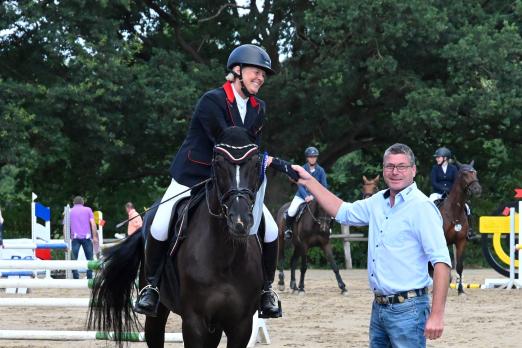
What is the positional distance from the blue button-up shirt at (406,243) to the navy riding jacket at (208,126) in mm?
1522

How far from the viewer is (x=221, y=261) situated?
21.4ft

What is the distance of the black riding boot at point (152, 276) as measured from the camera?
7.04 m

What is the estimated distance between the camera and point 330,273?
83.0 feet

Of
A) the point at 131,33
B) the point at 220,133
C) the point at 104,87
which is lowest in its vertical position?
the point at 220,133

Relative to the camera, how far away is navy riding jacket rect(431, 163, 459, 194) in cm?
1789

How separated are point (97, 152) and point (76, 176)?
89.9 inches

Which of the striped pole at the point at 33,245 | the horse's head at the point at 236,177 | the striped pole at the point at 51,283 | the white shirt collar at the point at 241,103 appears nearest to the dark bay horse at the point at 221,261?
the horse's head at the point at 236,177

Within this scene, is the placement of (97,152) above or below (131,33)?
below

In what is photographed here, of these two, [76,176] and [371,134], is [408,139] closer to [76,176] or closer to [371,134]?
[371,134]

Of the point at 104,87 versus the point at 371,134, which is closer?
the point at 104,87

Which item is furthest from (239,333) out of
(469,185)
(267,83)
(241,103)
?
(267,83)

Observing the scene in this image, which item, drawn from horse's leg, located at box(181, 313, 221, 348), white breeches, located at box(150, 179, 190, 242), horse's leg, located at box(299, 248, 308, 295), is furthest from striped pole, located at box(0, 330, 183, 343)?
horse's leg, located at box(299, 248, 308, 295)

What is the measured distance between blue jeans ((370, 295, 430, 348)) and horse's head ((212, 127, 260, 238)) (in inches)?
42.1

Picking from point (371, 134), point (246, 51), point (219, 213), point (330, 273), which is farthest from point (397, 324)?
point (371, 134)
